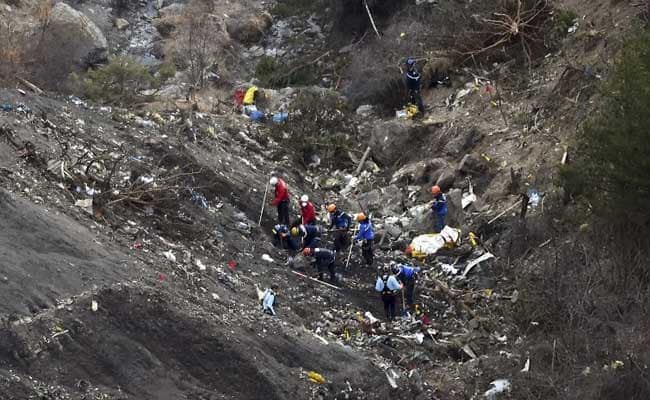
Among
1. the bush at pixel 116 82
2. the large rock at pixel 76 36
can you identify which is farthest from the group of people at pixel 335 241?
the large rock at pixel 76 36

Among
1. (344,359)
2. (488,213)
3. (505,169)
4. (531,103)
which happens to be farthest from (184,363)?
(531,103)

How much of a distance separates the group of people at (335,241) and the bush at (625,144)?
2.85 meters

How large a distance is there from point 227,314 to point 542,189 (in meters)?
6.92

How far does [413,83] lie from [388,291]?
8.22m

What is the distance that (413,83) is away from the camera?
20.6 metres

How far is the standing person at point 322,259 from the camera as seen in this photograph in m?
14.1

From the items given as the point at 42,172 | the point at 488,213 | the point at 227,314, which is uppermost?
the point at 42,172

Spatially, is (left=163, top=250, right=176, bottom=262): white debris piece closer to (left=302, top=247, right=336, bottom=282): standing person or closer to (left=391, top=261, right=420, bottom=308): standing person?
(left=302, top=247, right=336, bottom=282): standing person

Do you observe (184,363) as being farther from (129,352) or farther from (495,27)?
(495,27)

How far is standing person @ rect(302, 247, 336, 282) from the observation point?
14.1 metres

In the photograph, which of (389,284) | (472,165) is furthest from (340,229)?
(472,165)

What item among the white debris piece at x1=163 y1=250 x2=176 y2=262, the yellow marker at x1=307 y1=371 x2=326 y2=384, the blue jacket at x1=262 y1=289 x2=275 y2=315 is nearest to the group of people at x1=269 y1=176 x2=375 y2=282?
the blue jacket at x1=262 y1=289 x2=275 y2=315

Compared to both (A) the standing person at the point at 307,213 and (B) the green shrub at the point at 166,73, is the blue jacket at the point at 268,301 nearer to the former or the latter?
(A) the standing person at the point at 307,213

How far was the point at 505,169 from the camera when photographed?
57.1 ft
